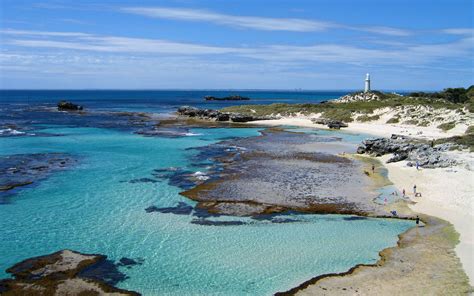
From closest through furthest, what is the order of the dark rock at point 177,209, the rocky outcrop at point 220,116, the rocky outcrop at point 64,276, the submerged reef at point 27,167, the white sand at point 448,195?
1. the rocky outcrop at point 64,276
2. the white sand at point 448,195
3. the dark rock at point 177,209
4. the submerged reef at point 27,167
5. the rocky outcrop at point 220,116

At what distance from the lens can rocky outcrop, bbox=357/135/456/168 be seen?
37.2 meters

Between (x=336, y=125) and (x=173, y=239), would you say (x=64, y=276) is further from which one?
(x=336, y=125)

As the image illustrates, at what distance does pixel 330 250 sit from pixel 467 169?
19895mm

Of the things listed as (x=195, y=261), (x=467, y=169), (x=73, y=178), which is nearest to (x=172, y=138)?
(x=73, y=178)

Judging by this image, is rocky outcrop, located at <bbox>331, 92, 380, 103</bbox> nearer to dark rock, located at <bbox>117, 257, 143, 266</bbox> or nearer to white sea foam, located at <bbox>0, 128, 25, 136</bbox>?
white sea foam, located at <bbox>0, 128, 25, 136</bbox>

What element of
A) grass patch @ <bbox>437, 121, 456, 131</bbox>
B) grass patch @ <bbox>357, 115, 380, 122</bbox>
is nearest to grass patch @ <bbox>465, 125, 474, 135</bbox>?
grass patch @ <bbox>437, 121, 456, 131</bbox>

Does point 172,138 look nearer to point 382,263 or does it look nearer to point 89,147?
point 89,147

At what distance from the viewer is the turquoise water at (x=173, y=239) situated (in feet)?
57.7

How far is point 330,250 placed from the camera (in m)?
20.4

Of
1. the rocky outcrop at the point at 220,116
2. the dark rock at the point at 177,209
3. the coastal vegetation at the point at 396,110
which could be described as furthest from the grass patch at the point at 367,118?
the dark rock at the point at 177,209

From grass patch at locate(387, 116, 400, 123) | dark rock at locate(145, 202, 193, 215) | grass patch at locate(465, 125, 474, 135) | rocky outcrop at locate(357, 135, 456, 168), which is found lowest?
dark rock at locate(145, 202, 193, 215)

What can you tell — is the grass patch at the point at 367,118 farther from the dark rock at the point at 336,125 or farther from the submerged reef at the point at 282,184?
the submerged reef at the point at 282,184

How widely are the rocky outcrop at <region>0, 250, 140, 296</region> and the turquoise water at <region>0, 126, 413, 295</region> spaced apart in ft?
1.96

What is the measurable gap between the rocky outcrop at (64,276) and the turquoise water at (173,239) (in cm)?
60
